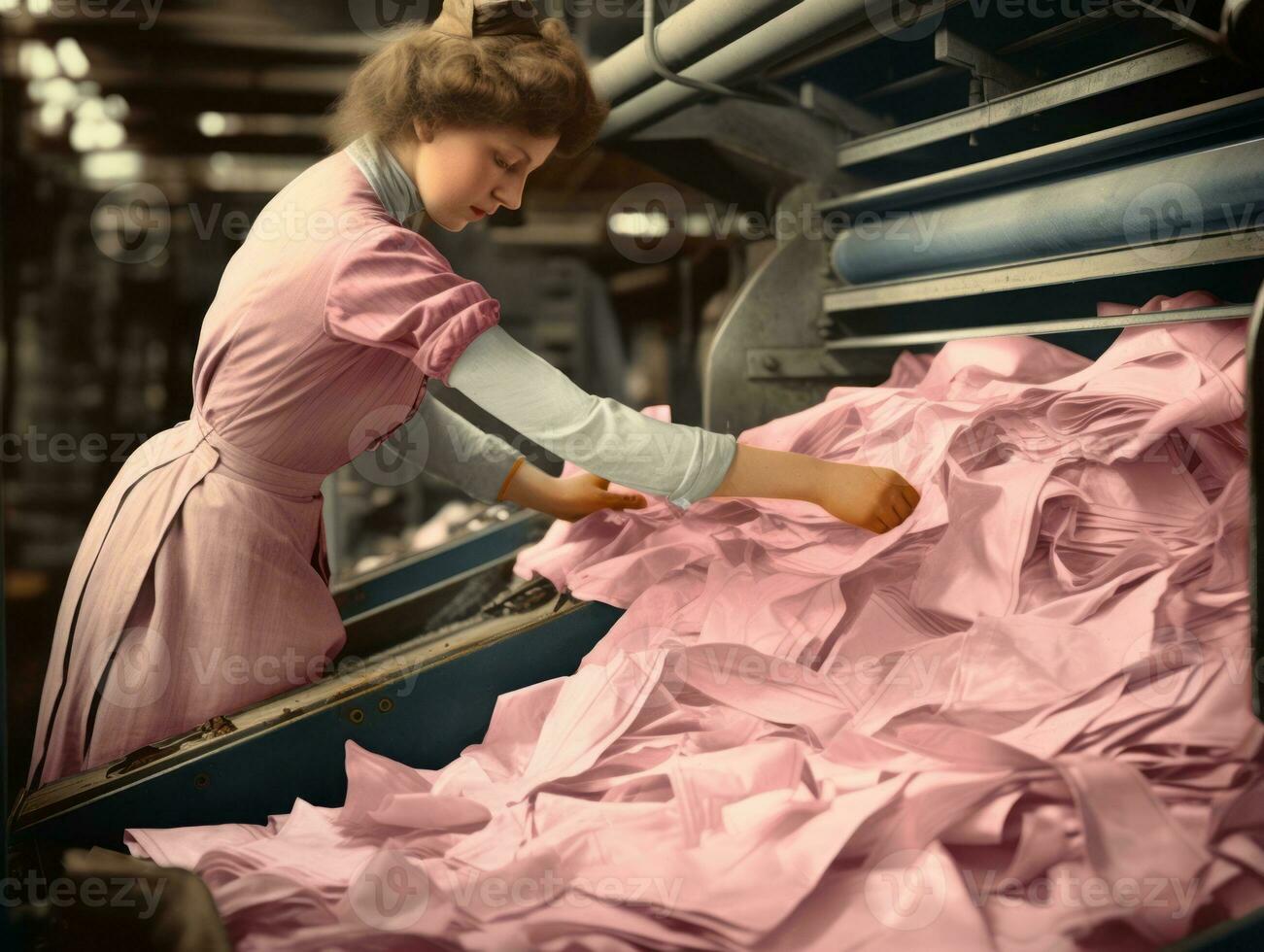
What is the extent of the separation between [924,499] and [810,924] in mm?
561

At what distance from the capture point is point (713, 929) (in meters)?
0.80

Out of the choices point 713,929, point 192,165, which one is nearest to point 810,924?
point 713,929

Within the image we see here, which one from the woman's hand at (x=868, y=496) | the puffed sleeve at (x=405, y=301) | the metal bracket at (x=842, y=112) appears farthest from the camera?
the metal bracket at (x=842, y=112)

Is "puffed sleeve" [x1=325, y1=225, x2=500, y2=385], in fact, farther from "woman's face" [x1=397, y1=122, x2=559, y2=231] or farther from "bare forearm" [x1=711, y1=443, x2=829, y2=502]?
"bare forearm" [x1=711, y1=443, x2=829, y2=502]

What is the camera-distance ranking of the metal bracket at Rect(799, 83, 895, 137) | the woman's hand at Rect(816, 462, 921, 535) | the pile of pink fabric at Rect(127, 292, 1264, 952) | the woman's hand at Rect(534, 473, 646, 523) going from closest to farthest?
the pile of pink fabric at Rect(127, 292, 1264, 952), the woman's hand at Rect(816, 462, 921, 535), the woman's hand at Rect(534, 473, 646, 523), the metal bracket at Rect(799, 83, 895, 137)

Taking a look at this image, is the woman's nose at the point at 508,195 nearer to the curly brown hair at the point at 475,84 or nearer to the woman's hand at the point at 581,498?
the curly brown hair at the point at 475,84

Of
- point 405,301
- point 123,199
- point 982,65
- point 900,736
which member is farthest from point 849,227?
point 123,199

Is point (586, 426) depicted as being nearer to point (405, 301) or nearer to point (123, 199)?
point (405, 301)

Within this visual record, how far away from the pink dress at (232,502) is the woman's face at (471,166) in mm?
72

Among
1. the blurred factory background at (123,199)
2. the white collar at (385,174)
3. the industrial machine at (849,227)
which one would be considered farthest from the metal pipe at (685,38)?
the white collar at (385,174)

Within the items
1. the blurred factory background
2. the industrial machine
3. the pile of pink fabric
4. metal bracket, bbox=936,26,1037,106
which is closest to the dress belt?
the blurred factory background

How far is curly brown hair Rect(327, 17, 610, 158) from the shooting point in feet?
3.76

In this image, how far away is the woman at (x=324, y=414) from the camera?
1.13m

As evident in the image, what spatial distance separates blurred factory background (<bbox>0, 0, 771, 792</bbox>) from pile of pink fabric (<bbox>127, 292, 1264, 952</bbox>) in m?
0.46
